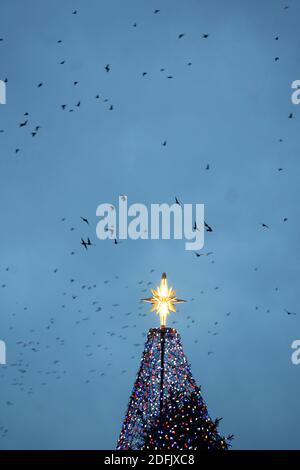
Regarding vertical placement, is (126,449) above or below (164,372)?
below

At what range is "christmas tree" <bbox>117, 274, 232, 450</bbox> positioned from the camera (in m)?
13.1

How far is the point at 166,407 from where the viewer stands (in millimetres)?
13508

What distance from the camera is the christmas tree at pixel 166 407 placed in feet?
42.9
